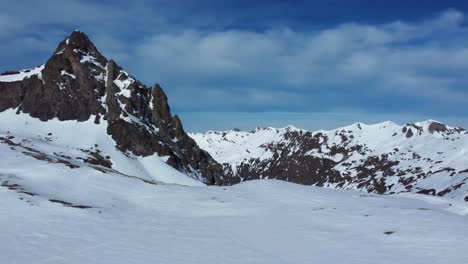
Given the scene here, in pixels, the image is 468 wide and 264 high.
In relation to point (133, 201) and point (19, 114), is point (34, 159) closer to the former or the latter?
point (133, 201)

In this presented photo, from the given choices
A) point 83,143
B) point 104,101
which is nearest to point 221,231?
point 83,143

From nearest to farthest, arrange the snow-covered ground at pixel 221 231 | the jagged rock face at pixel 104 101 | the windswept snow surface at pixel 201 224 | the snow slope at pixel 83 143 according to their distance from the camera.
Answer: the snow-covered ground at pixel 221 231 < the windswept snow surface at pixel 201 224 < the snow slope at pixel 83 143 < the jagged rock face at pixel 104 101

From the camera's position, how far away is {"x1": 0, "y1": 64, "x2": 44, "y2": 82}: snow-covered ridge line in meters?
152

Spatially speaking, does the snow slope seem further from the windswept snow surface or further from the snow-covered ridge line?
the windswept snow surface

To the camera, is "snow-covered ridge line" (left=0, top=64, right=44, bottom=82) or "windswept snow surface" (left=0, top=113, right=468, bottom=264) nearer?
"windswept snow surface" (left=0, top=113, right=468, bottom=264)

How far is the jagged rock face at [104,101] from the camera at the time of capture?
441 feet

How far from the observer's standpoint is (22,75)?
159m

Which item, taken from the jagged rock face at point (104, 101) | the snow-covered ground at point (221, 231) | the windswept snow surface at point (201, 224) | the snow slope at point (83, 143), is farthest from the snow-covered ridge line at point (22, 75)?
the snow-covered ground at point (221, 231)

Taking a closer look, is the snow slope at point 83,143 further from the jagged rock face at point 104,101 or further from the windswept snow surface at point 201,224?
the windswept snow surface at point 201,224

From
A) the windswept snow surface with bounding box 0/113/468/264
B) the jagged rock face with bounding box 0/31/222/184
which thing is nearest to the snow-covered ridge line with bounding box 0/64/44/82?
the jagged rock face with bounding box 0/31/222/184

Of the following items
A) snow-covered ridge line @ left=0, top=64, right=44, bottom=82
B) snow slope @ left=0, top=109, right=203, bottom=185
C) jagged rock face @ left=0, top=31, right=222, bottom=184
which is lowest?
snow slope @ left=0, top=109, right=203, bottom=185

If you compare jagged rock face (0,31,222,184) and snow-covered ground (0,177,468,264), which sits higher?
jagged rock face (0,31,222,184)

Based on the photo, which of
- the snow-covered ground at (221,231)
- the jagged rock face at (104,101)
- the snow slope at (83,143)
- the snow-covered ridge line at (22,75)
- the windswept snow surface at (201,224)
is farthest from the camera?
the snow-covered ridge line at (22,75)

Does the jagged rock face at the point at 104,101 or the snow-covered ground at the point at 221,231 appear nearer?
the snow-covered ground at the point at 221,231
